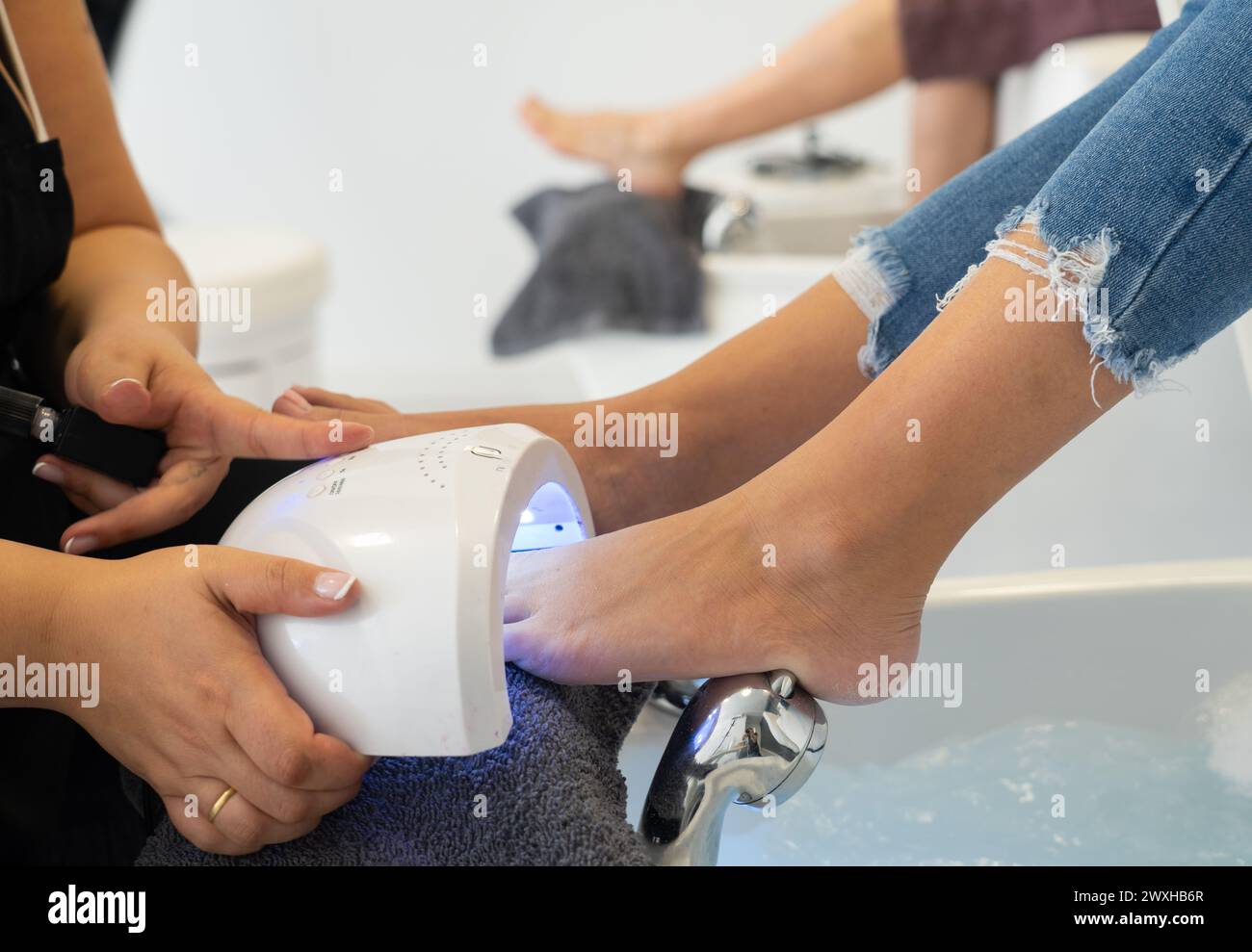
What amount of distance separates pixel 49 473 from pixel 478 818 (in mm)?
295

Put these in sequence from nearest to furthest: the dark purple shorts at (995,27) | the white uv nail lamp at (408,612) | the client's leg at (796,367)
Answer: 1. the white uv nail lamp at (408,612)
2. the client's leg at (796,367)
3. the dark purple shorts at (995,27)

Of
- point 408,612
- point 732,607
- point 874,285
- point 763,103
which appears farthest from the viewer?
point 763,103

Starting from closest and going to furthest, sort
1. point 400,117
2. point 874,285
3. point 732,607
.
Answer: point 732,607, point 874,285, point 400,117

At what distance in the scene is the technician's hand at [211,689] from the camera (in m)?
A: 0.46

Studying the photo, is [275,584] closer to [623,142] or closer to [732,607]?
[732,607]

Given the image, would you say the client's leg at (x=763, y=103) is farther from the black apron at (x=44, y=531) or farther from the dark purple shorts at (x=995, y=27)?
the black apron at (x=44, y=531)

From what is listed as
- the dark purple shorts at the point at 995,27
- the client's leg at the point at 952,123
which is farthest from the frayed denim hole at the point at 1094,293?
the client's leg at the point at 952,123

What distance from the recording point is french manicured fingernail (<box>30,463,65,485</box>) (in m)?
0.60

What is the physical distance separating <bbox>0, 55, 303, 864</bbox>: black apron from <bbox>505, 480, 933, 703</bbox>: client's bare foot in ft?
0.63

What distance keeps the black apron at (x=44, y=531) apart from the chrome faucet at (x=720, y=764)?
0.73 feet

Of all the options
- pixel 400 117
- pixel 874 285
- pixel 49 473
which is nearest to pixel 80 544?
pixel 49 473

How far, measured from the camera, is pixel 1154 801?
2.47 feet

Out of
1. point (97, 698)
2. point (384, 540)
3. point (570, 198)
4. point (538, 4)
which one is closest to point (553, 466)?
point (384, 540)

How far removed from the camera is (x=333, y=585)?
46 cm
